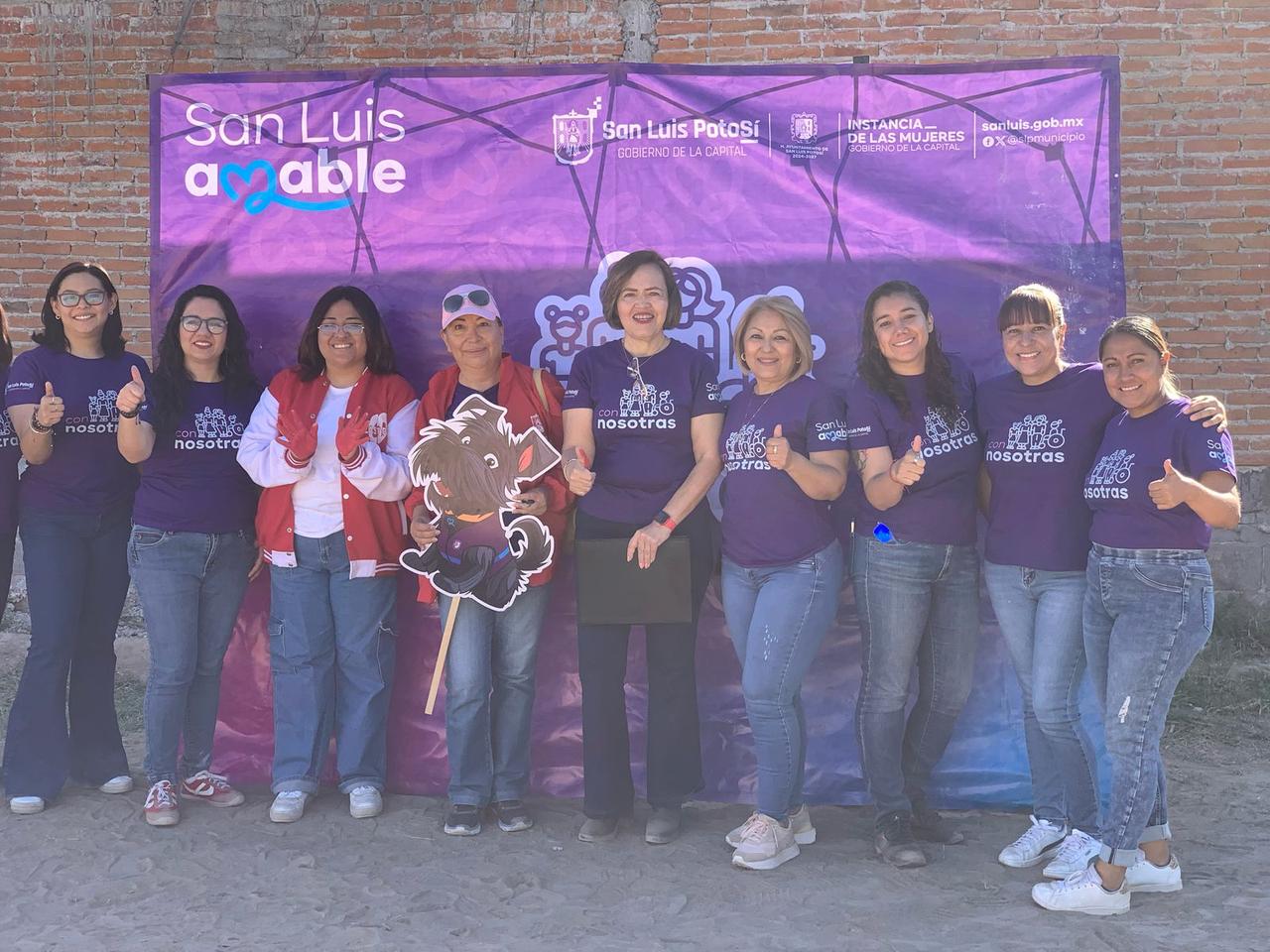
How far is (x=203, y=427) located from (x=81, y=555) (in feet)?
2.18

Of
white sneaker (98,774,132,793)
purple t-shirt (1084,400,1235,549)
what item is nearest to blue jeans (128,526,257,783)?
white sneaker (98,774,132,793)

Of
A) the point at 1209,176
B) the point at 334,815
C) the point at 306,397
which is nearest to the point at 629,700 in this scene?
the point at 334,815

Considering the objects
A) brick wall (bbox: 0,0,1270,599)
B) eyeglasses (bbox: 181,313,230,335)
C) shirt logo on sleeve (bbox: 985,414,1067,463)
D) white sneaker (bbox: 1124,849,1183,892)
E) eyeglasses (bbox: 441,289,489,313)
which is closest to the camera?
white sneaker (bbox: 1124,849,1183,892)

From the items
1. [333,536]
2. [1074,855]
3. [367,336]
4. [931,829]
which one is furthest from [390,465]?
[1074,855]

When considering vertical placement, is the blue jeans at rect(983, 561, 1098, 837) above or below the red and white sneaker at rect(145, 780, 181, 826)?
above

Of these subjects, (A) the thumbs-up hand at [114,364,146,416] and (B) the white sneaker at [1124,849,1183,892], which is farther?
(A) the thumbs-up hand at [114,364,146,416]

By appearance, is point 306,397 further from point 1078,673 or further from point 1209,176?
point 1209,176

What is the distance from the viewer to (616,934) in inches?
134

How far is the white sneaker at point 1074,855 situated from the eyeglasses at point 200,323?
3.24m

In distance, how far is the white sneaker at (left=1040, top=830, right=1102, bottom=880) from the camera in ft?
11.9

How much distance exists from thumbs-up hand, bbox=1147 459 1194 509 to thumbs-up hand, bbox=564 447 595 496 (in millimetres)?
1641

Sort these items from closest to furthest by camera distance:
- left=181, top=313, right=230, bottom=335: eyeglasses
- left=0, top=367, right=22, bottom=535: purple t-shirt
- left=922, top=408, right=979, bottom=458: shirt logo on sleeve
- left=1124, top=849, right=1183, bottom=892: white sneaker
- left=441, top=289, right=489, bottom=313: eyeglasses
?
1. left=1124, top=849, right=1183, bottom=892: white sneaker
2. left=922, top=408, right=979, bottom=458: shirt logo on sleeve
3. left=441, top=289, right=489, bottom=313: eyeglasses
4. left=181, top=313, right=230, bottom=335: eyeglasses
5. left=0, top=367, right=22, bottom=535: purple t-shirt

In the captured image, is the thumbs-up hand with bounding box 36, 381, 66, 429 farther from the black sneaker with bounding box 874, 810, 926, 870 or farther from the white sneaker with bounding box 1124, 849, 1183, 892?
the white sneaker with bounding box 1124, 849, 1183, 892

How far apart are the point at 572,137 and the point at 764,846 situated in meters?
2.61
